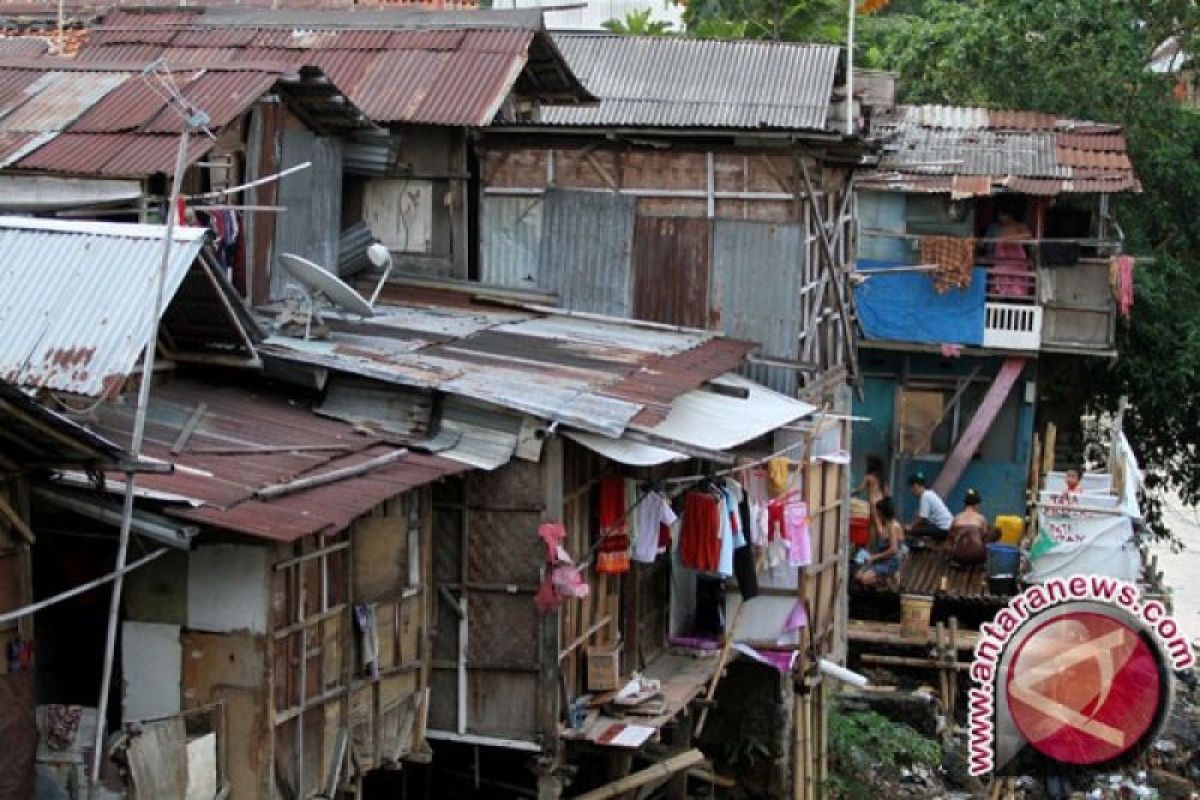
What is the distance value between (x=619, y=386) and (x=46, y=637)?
4.85m

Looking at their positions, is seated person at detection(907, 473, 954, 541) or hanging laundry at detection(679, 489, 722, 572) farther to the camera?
seated person at detection(907, 473, 954, 541)

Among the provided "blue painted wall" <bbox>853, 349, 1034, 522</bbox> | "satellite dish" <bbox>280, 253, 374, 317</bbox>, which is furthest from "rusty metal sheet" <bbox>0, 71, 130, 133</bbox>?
"blue painted wall" <bbox>853, 349, 1034, 522</bbox>

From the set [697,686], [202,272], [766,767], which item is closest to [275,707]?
[202,272]

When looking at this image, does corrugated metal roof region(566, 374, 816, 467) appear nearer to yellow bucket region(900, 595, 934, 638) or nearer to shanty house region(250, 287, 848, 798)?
shanty house region(250, 287, 848, 798)

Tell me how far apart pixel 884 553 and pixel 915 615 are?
931 millimetres

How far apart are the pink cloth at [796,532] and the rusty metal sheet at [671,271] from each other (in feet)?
6.28

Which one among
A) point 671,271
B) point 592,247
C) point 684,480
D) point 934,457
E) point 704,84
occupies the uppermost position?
point 704,84

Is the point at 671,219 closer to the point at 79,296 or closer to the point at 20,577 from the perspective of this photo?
the point at 79,296

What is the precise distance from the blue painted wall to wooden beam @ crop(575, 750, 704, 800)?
12.0 m

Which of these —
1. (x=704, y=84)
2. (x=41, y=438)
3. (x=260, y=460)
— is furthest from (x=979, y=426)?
(x=41, y=438)

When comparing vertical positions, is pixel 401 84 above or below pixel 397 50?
below

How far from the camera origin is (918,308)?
2852 cm

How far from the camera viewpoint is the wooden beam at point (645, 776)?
53.5 ft

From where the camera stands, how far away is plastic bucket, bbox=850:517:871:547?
2577 cm
